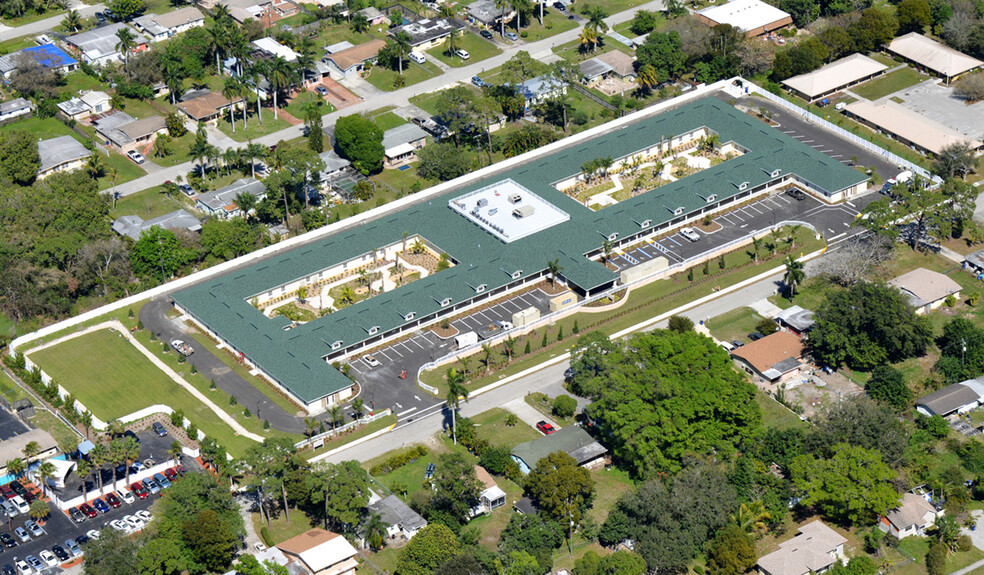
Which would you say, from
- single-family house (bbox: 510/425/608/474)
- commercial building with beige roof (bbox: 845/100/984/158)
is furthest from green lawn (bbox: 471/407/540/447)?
commercial building with beige roof (bbox: 845/100/984/158)

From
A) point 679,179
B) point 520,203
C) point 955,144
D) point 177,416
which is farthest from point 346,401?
point 955,144

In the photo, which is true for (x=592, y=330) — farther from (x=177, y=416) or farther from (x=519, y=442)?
(x=177, y=416)

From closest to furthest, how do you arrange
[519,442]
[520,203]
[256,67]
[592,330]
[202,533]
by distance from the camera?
1. [202,533]
2. [519,442]
3. [592,330]
4. [520,203]
5. [256,67]

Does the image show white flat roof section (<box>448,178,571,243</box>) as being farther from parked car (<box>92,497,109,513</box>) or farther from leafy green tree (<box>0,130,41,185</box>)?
parked car (<box>92,497,109,513</box>)

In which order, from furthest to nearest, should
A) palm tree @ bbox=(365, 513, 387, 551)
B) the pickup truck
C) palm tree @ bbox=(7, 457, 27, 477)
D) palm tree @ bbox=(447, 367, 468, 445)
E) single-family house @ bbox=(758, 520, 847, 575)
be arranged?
1. the pickup truck
2. palm tree @ bbox=(447, 367, 468, 445)
3. palm tree @ bbox=(7, 457, 27, 477)
4. palm tree @ bbox=(365, 513, 387, 551)
5. single-family house @ bbox=(758, 520, 847, 575)

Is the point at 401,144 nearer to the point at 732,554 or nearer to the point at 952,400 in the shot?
the point at 952,400

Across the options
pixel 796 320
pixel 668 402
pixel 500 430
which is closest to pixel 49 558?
pixel 500 430
